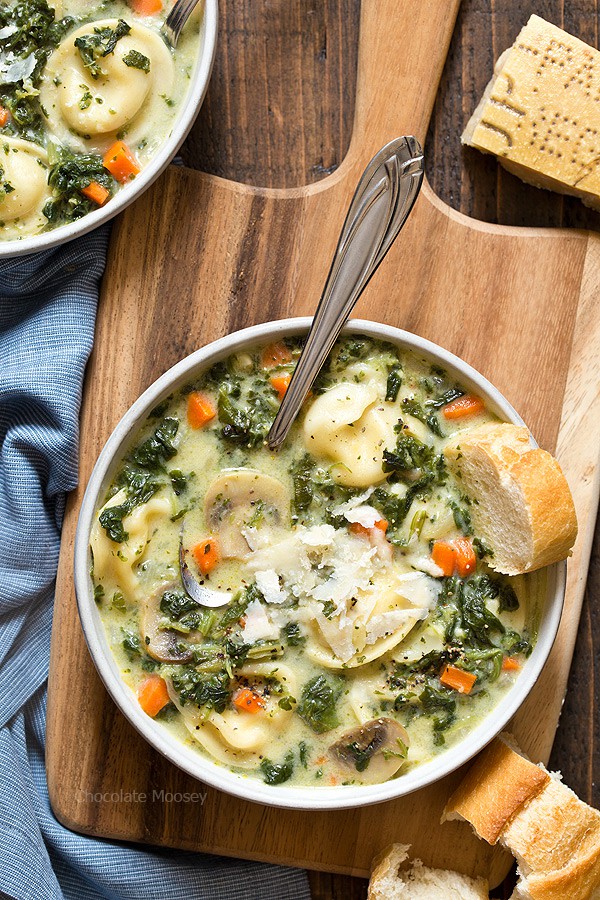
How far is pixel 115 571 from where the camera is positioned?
351 centimetres

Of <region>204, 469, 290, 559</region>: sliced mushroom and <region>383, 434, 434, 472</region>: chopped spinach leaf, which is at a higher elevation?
<region>383, 434, 434, 472</region>: chopped spinach leaf

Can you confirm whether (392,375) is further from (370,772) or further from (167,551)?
(370,772)

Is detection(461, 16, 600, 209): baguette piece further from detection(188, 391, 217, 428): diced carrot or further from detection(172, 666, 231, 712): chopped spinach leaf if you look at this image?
detection(172, 666, 231, 712): chopped spinach leaf

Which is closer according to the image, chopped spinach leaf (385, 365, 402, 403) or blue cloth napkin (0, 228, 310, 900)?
chopped spinach leaf (385, 365, 402, 403)

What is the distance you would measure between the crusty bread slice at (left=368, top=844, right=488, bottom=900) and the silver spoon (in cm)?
340

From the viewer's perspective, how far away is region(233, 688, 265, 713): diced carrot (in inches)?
139

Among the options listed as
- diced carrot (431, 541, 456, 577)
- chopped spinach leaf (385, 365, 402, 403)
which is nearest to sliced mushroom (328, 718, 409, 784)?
diced carrot (431, 541, 456, 577)

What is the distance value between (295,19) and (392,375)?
1.66 m

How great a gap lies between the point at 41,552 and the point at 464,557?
1.71 meters

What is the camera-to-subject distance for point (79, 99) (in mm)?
3652

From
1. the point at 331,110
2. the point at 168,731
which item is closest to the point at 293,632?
the point at 168,731

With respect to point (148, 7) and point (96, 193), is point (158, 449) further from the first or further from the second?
point (148, 7)

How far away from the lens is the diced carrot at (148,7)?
3.71 m

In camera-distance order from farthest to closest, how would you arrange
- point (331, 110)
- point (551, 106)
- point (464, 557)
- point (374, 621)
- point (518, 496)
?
point (331, 110), point (551, 106), point (464, 557), point (374, 621), point (518, 496)
